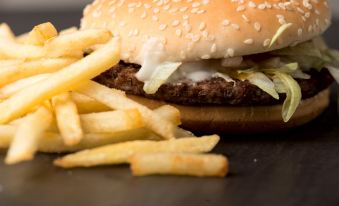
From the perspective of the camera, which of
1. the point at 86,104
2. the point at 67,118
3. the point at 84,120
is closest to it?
the point at 67,118

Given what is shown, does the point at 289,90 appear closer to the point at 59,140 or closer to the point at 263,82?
the point at 263,82

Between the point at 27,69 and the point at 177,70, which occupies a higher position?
the point at 27,69

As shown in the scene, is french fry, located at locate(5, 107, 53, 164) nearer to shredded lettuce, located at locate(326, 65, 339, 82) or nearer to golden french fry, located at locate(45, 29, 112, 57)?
golden french fry, located at locate(45, 29, 112, 57)

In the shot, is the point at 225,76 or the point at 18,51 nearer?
the point at 225,76

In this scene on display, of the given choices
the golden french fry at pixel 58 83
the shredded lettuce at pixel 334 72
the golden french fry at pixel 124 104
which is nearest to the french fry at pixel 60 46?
the golden french fry at pixel 58 83

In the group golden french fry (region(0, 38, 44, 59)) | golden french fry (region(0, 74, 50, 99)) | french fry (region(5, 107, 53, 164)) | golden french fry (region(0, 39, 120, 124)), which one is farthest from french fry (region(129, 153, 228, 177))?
golden french fry (region(0, 38, 44, 59))

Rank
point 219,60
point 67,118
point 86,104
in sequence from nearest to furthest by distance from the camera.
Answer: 1. point 67,118
2. point 86,104
3. point 219,60

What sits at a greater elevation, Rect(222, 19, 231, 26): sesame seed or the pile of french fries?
Rect(222, 19, 231, 26): sesame seed

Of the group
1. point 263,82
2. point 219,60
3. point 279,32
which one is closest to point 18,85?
point 219,60
